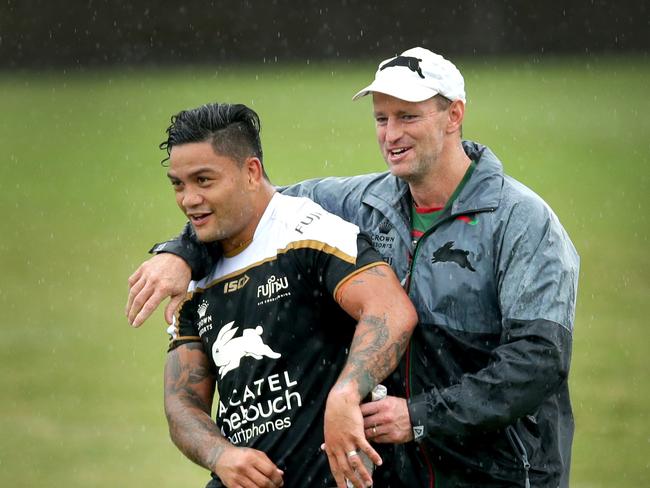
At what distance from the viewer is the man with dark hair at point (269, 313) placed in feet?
13.5

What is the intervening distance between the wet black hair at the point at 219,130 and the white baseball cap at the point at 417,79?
1.63 ft

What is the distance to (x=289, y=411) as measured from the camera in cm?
421

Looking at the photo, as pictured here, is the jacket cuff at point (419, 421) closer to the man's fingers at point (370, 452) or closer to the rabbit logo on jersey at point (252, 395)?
the man's fingers at point (370, 452)

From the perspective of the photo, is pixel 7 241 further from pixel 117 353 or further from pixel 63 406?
pixel 63 406

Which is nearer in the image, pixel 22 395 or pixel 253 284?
pixel 253 284

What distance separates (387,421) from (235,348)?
63 cm

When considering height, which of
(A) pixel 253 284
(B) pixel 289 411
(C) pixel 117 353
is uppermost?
(A) pixel 253 284

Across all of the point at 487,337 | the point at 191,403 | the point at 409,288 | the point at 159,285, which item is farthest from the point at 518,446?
the point at 159,285

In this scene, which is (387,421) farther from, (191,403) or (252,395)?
(191,403)

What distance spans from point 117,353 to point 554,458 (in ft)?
→ 20.8

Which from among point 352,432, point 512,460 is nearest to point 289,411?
point 352,432

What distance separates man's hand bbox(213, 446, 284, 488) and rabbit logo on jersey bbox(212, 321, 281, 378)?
334 millimetres

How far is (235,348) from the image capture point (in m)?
4.29

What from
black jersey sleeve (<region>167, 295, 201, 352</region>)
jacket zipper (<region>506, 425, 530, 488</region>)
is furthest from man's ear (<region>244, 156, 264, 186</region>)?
jacket zipper (<region>506, 425, 530, 488</region>)
